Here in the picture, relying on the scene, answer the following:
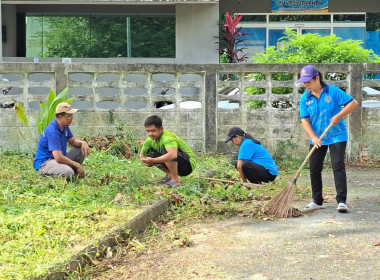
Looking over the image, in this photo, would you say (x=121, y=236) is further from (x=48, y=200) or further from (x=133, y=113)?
(x=133, y=113)

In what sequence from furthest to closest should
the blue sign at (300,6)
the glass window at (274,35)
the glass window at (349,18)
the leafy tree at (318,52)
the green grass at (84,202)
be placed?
the glass window at (274,35)
the glass window at (349,18)
the blue sign at (300,6)
the leafy tree at (318,52)
the green grass at (84,202)

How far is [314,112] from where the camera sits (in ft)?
25.3

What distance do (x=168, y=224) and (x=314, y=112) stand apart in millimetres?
2004

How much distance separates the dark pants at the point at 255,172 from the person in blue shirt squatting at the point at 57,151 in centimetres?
214

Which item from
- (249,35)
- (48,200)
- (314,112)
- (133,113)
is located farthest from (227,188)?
(249,35)

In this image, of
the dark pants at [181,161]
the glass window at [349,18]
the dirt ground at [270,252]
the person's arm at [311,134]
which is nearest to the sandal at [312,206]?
the dirt ground at [270,252]

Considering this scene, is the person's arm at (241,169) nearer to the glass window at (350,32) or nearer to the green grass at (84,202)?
the green grass at (84,202)

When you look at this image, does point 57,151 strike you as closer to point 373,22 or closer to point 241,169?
point 241,169

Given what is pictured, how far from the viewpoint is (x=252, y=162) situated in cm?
944

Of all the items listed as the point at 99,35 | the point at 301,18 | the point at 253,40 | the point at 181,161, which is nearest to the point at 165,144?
the point at 181,161

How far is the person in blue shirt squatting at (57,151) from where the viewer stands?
8758mm

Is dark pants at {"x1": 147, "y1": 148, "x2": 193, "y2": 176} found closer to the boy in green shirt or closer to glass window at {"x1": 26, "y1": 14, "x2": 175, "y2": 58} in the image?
the boy in green shirt

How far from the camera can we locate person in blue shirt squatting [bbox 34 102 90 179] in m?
8.76

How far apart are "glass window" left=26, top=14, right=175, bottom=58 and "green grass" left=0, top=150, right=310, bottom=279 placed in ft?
39.5
